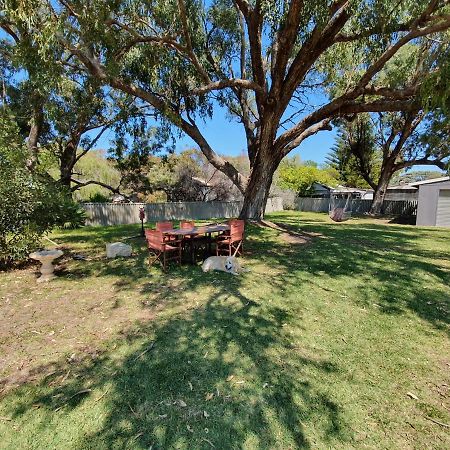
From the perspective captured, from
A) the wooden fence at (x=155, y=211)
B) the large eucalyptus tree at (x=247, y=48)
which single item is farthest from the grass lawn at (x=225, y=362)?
the wooden fence at (x=155, y=211)

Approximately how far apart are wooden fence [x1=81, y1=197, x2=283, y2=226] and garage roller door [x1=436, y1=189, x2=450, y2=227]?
1094 centimetres

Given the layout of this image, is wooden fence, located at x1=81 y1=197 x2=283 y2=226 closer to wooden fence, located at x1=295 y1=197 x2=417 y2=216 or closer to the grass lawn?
Result: wooden fence, located at x1=295 y1=197 x2=417 y2=216

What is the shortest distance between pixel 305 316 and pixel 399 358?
3.36 feet

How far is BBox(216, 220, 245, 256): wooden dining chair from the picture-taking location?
5836 millimetres

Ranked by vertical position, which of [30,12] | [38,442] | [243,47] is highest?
[243,47]

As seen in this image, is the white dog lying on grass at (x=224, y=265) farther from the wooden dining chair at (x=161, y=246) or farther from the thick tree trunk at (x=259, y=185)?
the thick tree trunk at (x=259, y=185)

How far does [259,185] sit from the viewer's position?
9070 millimetres

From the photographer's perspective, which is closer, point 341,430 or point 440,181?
point 341,430

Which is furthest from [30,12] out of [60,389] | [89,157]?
[89,157]

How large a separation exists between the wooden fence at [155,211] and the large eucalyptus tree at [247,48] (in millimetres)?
7331

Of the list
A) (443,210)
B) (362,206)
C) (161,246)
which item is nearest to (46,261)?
(161,246)

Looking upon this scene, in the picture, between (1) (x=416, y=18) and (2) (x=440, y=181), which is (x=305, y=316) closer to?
(1) (x=416, y=18)

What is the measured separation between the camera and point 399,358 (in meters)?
2.74

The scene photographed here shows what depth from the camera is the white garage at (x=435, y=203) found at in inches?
547
